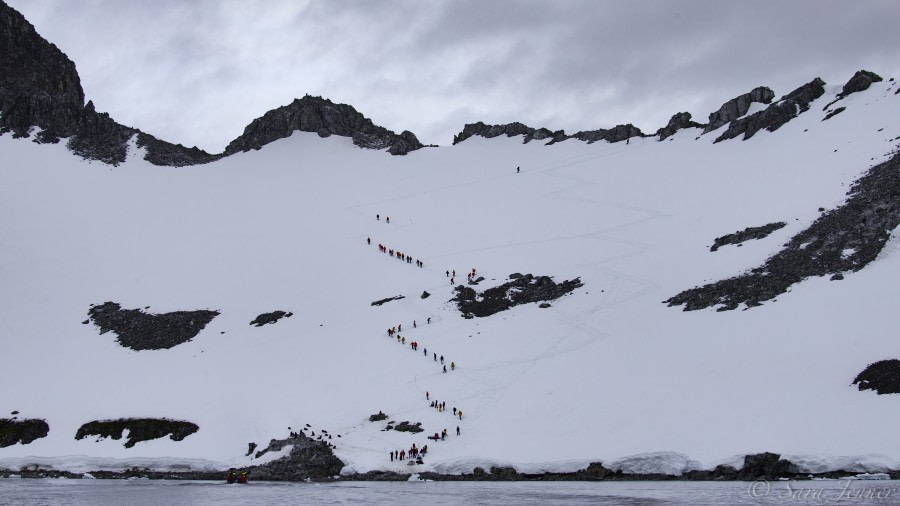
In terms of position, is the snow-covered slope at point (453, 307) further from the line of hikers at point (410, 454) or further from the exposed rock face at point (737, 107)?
the exposed rock face at point (737, 107)

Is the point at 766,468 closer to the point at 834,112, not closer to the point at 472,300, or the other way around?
the point at 472,300

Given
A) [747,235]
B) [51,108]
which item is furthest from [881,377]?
[51,108]

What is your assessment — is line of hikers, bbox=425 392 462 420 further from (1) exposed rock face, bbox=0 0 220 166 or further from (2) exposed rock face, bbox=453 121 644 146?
(1) exposed rock face, bbox=0 0 220 166

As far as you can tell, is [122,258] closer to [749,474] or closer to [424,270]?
[424,270]

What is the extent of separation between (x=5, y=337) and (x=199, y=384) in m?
25.5

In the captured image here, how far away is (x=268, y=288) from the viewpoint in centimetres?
8019

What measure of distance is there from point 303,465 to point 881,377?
3752cm

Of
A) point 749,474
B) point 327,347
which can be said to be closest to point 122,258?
point 327,347

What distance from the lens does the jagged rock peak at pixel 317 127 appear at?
12912 centimetres

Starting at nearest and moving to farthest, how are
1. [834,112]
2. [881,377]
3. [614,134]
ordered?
[881,377] → [834,112] → [614,134]

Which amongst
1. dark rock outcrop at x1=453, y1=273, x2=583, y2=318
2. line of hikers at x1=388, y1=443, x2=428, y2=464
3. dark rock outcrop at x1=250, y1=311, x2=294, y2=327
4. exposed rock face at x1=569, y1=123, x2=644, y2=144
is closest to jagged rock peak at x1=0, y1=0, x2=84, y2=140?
dark rock outcrop at x1=250, y1=311, x2=294, y2=327

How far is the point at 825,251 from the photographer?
57.9 metres

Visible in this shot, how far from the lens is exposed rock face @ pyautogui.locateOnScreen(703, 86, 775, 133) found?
10838cm

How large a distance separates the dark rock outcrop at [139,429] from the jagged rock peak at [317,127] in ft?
258
